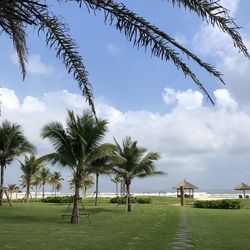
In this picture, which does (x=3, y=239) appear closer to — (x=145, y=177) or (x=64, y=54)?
(x=64, y=54)

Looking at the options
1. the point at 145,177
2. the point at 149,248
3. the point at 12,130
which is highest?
the point at 12,130

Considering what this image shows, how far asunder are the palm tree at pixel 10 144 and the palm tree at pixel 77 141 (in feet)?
36.3

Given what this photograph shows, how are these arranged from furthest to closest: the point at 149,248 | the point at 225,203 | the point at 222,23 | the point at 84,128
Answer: the point at 225,203, the point at 84,128, the point at 149,248, the point at 222,23

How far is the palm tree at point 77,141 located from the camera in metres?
19.4

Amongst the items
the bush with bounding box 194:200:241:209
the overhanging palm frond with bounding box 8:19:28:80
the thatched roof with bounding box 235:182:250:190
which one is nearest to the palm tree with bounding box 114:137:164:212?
the bush with bounding box 194:200:241:209

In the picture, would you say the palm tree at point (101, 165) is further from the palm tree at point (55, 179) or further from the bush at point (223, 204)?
the palm tree at point (55, 179)

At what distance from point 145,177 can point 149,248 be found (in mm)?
19029

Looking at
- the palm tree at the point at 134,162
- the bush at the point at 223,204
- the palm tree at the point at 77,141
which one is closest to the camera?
the palm tree at the point at 77,141

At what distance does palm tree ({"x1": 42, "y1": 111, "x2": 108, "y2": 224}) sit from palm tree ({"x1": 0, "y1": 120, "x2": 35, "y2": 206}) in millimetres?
11066

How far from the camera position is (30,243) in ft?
37.1

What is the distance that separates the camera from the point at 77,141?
1952 centimetres

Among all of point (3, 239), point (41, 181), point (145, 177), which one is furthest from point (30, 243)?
point (41, 181)

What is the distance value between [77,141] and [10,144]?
1266cm

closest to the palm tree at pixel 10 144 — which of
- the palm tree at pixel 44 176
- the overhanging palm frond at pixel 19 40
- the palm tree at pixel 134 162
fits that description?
the palm tree at pixel 134 162
